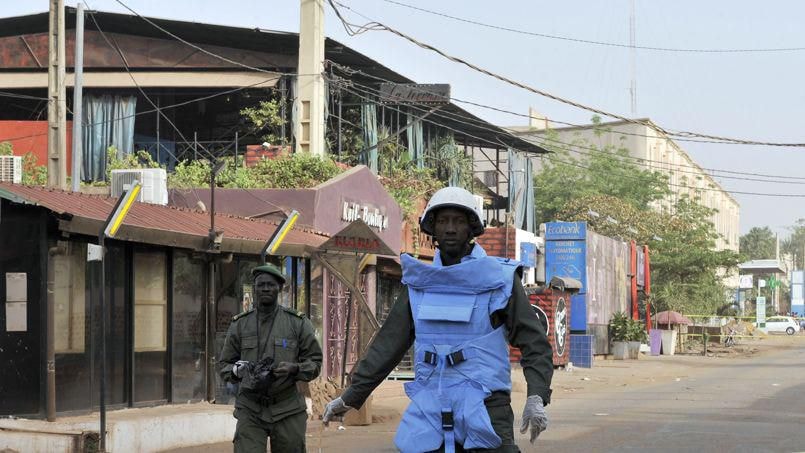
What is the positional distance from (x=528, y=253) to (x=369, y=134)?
265 inches

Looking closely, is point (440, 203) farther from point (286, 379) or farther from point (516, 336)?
point (286, 379)

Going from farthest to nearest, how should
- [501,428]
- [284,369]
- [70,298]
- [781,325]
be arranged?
[781,325] → [70,298] → [284,369] → [501,428]

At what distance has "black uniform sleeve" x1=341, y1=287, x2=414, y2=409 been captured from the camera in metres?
5.50

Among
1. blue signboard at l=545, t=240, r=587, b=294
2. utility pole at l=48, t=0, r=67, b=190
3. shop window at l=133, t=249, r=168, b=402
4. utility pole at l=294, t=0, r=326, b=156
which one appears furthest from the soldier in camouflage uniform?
blue signboard at l=545, t=240, r=587, b=294

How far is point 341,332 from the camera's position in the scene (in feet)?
77.8

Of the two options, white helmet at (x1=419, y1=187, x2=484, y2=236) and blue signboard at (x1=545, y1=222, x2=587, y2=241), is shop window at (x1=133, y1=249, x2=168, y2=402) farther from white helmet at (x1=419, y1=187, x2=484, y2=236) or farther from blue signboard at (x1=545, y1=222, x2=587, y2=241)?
blue signboard at (x1=545, y1=222, x2=587, y2=241)

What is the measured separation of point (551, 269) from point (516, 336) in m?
36.9

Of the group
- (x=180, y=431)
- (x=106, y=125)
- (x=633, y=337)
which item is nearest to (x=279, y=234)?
(x=180, y=431)

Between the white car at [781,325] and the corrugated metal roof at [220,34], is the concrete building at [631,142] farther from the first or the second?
the corrugated metal roof at [220,34]

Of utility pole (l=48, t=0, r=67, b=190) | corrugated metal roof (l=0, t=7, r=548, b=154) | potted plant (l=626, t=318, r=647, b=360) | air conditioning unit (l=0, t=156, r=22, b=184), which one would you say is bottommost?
potted plant (l=626, t=318, r=647, b=360)

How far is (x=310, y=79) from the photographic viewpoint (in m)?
30.8

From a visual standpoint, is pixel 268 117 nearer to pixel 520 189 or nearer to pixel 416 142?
pixel 416 142

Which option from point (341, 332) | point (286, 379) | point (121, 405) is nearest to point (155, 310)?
point (121, 405)

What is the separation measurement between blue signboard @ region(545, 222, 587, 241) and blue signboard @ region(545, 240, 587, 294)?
0.61ft
